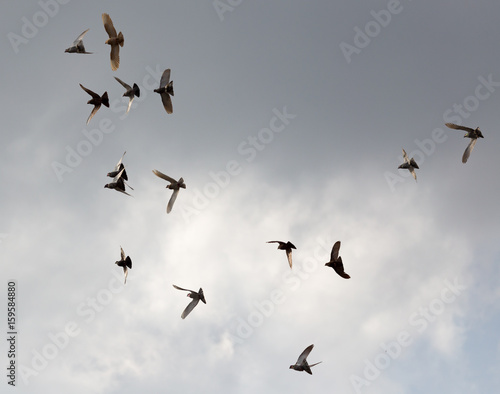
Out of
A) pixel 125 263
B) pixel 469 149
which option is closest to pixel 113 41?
pixel 125 263

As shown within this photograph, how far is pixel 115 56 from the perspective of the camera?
2231 centimetres

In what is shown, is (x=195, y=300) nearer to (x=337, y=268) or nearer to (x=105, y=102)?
(x=337, y=268)

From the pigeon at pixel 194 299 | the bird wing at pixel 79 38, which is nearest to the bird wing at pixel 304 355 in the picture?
the pigeon at pixel 194 299

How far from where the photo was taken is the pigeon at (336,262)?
22.2m

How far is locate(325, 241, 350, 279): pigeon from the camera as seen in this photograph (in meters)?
22.2

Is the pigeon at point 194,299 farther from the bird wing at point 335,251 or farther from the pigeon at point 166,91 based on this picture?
the pigeon at point 166,91

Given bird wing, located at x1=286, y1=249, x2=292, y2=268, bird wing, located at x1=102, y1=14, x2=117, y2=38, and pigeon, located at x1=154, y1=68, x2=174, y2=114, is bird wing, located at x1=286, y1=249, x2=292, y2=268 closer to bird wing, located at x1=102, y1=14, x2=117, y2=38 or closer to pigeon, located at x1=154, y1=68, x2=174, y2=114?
pigeon, located at x1=154, y1=68, x2=174, y2=114

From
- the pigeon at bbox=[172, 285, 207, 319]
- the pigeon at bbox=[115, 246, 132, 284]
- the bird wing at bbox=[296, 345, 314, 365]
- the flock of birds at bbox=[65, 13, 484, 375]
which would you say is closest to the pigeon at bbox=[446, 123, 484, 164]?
the flock of birds at bbox=[65, 13, 484, 375]

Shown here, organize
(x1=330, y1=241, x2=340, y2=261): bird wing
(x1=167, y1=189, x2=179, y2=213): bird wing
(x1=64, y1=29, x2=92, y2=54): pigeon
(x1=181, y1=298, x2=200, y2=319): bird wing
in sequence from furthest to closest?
(x1=181, y1=298, x2=200, y2=319): bird wing, (x1=167, y1=189, x2=179, y2=213): bird wing, (x1=64, y1=29, x2=92, y2=54): pigeon, (x1=330, y1=241, x2=340, y2=261): bird wing

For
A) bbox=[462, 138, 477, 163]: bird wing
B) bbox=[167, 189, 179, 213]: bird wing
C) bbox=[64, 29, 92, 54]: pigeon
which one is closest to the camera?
bbox=[64, 29, 92, 54]: pigeon

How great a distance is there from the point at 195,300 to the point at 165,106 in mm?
10967

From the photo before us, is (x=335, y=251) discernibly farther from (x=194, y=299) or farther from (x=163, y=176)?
(x=163, y=176)

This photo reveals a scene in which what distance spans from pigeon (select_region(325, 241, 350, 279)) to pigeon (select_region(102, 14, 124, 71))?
14359 millimetres

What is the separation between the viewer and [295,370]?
81.5 feet
